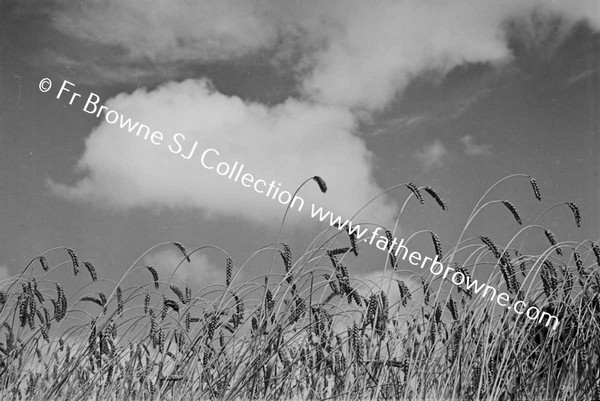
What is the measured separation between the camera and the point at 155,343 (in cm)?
325

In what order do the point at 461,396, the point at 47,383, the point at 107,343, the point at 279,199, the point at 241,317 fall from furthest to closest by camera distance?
the point at 279,199 → the point at 47,383 → the point at 107,343 → the point at 241,317 → the point at 461,396

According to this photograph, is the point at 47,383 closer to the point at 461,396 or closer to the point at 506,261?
the point at 461,396

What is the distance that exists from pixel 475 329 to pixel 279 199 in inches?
51.6

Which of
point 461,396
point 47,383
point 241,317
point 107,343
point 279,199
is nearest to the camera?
point 461,396

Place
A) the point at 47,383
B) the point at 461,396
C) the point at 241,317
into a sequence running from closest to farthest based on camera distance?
1. the point at 461,396
2. the point at 241,317
3. the point at 47,383

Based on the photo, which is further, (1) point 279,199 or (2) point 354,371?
(1) point 279,199

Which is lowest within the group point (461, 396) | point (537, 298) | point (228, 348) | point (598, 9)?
point (228, 348)

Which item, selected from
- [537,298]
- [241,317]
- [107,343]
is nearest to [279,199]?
[241,317]

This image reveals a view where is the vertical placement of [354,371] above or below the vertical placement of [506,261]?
below

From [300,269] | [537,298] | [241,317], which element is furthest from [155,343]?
[537,298]

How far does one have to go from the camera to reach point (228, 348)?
310cm

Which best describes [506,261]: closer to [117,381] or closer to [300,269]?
[300,269]

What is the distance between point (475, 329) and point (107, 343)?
5.53 feet

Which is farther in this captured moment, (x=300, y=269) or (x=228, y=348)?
(x=228, y=348)
